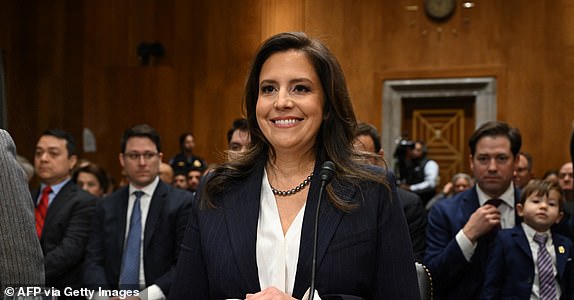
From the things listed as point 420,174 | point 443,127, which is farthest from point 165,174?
point 443,127

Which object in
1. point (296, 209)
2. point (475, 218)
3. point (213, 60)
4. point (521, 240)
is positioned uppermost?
point (213, 60)

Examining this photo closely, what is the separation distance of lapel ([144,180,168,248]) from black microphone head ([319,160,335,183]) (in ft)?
7.79

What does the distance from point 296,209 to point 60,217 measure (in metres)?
2.74

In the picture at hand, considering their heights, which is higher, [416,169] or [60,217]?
[60,217]

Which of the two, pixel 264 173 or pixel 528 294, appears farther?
pixel 528 294

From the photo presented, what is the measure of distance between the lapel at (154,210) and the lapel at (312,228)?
229cm

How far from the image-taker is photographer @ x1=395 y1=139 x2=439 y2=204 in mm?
9016

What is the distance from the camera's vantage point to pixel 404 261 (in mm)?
2025

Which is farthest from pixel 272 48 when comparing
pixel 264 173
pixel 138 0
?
pixel 138 0

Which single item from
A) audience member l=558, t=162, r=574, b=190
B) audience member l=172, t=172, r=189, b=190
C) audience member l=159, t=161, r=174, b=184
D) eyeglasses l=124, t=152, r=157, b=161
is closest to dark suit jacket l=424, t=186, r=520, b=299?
eyeglasses l=124, t=152, r=157, b=161

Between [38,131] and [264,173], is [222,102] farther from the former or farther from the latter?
[264,173]

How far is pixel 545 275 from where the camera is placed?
3395 mm

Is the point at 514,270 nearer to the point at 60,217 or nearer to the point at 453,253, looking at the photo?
the point at 453,253

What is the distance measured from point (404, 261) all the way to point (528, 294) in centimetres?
158
